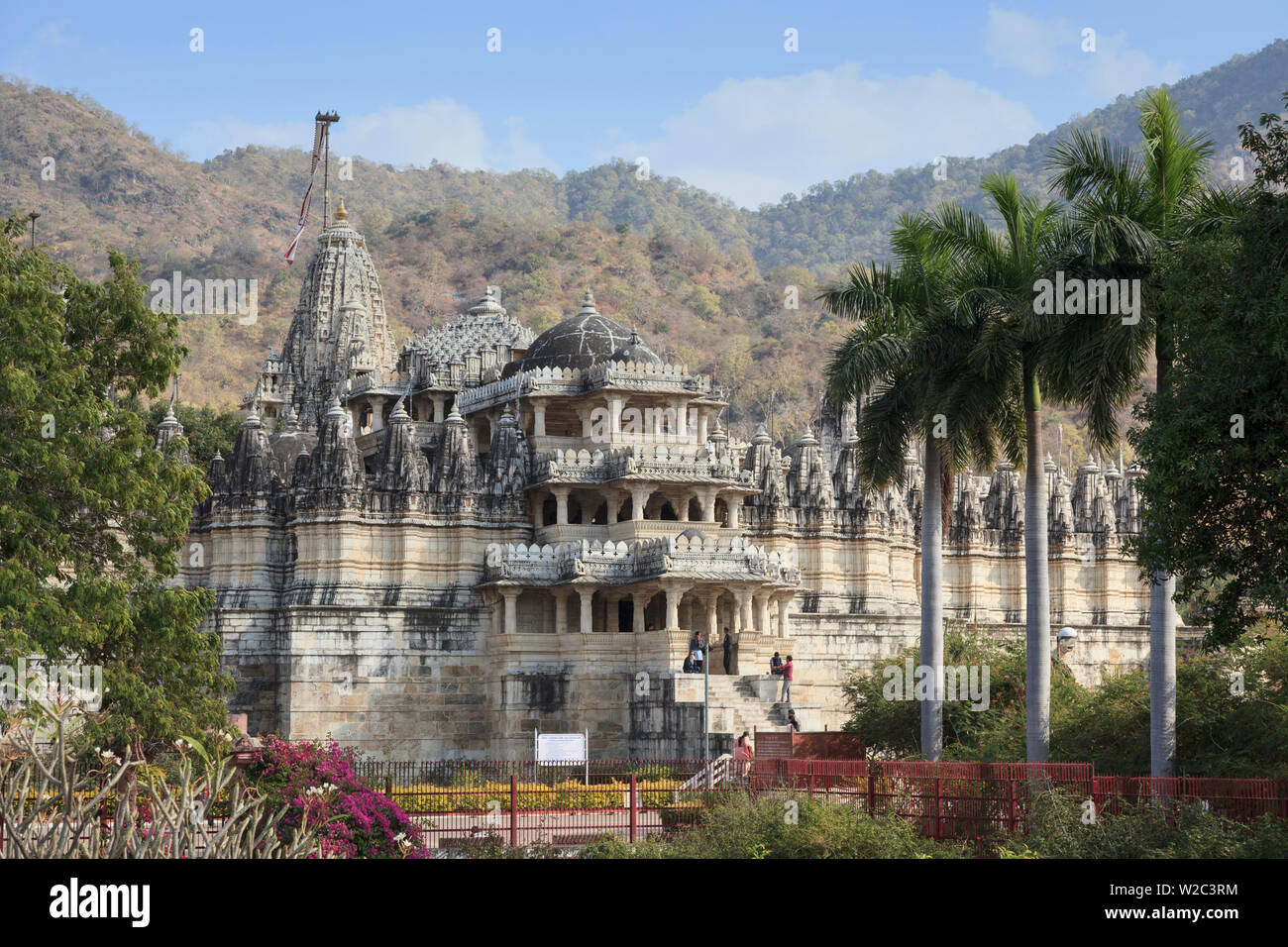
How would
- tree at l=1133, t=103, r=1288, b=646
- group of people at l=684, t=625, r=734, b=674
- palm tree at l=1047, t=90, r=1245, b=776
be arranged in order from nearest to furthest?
tree at l=1133, t=103, r=1288, b=646 < palm tree at l=1047, t=90, r=1245, b=776 < group of people at l=684, t=625, r=734, b=674

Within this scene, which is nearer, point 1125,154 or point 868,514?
point 1125,154

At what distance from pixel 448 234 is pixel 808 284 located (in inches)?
1354

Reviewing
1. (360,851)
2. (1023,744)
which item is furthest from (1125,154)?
(360,851)

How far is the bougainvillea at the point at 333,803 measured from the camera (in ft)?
82.0

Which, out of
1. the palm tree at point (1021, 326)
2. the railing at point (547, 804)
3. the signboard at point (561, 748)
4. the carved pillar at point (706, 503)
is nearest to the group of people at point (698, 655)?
the carved pillar at point (706, 503)

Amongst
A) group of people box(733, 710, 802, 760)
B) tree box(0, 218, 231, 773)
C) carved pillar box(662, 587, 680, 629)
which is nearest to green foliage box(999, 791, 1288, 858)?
group of people box(733, 710, 802, 760)

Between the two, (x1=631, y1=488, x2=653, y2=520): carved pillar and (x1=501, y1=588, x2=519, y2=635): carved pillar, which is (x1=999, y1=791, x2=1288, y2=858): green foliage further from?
(x1=631, y1=488, x2=653, y2=520): carved pillar

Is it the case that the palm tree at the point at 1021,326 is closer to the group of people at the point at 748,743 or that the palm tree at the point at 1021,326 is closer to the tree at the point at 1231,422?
the tree at the point at 1231,422

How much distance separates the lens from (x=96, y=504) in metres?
30.9

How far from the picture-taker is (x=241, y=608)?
2018 inches

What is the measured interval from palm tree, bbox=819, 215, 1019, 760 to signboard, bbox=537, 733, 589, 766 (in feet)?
25.7

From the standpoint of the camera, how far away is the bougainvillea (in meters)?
25.0

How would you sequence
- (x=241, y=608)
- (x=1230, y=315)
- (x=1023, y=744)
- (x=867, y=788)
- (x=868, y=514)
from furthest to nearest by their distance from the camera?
(x=868, y=514), (x=241, y=608), (x=1023, y=744), (x=867, y=788), (x=1230, y=315)
